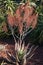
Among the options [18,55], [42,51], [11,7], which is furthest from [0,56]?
[11,7]

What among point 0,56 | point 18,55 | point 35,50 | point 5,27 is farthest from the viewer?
point 5,27

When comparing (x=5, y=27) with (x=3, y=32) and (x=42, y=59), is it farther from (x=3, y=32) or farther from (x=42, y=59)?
(x=42, y=59)

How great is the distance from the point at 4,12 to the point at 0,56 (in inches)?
124

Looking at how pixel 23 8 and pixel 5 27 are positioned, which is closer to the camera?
pixel 23 8

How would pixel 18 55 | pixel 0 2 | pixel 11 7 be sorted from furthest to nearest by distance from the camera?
pixel 0 2 < pixel 11 7 < pixel 18 55

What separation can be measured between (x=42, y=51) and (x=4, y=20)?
2.30 metres

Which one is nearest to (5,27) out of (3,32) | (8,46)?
(3,32)

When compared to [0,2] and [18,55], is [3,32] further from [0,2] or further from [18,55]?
[18,55]

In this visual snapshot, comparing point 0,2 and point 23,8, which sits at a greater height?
point 23,8

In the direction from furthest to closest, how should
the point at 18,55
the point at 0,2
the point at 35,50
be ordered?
the point at 0,2 → the point at 35,50 → the point at 18,55

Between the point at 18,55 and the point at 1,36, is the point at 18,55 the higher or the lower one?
the higher one

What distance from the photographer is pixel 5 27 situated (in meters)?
9.28

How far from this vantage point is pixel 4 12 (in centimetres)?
1042

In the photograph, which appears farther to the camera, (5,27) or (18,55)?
(5,27)
